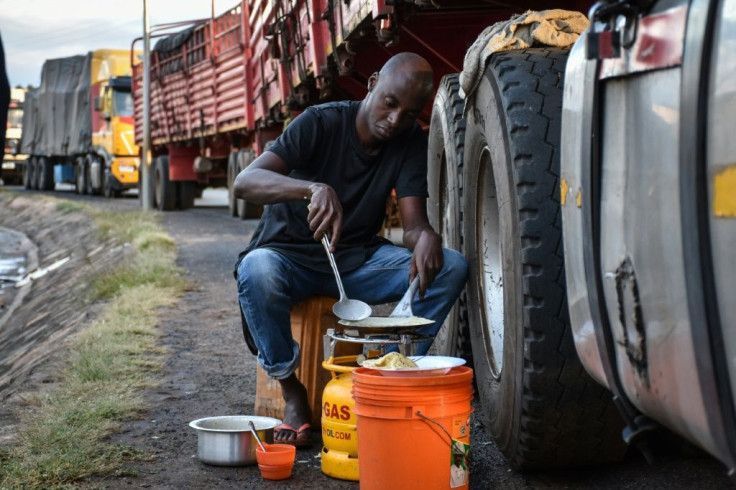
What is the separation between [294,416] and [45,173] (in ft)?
113

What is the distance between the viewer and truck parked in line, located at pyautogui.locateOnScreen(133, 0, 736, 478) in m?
1.77

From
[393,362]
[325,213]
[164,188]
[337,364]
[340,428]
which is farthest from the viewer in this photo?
[164,188]

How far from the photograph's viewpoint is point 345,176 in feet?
13.8

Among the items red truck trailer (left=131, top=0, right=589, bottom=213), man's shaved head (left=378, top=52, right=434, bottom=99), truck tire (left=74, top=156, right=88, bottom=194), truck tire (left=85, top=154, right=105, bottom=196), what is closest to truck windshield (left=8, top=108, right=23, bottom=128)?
truck tire (left=74, top=156, right=88, bottom=194)

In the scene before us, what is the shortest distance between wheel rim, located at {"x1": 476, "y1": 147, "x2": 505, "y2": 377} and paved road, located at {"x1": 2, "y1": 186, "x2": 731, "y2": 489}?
38cm

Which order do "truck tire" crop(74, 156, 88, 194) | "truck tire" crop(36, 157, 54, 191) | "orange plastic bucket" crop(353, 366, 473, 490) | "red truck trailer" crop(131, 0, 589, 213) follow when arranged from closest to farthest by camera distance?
"orange plastic bucket" crop(353, 366, 473, 490) → "red truck trailer" crop(131, 0, 589, 213) → "truck tire" crop(74, 156, 88, 194) → "truck tire" crop(36, 157, 54, 191)

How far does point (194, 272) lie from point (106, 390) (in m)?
5.16

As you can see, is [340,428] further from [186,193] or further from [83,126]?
[83,126]

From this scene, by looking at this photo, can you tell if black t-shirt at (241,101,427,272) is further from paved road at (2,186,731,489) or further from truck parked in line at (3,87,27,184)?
truck parked in line at (3,87,27,184)

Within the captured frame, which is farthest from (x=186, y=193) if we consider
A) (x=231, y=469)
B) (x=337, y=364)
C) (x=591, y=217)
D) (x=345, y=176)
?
(x=591, y=217)

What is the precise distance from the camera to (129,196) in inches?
1219

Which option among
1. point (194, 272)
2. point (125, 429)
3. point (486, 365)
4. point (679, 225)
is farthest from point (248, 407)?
point (194, 272)

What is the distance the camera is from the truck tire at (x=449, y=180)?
4332 mm

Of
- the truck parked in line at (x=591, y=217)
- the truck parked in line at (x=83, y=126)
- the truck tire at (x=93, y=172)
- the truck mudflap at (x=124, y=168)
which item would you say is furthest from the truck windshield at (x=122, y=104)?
the truck parked in line at (x=591, y=217)
